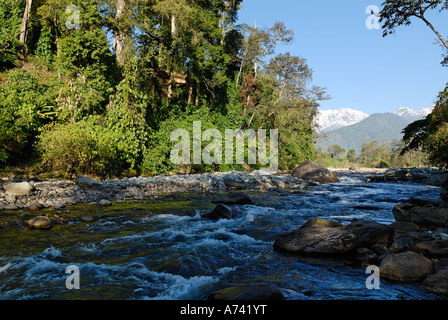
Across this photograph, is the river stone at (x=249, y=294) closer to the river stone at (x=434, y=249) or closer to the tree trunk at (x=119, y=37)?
the river stone at (x=434, y=249)

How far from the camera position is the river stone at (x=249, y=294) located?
2.54 m

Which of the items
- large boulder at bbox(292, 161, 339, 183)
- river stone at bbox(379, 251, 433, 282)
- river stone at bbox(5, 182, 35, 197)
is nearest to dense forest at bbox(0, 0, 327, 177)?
river stone at bbox(5, 182, 35, 197)

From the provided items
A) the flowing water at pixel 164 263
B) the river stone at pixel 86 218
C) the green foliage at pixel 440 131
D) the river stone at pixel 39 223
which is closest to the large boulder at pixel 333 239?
the flowing water at pixel 164 263

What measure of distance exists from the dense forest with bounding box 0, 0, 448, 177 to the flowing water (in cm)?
583

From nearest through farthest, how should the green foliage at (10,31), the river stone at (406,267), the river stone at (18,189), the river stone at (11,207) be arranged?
the river stone at (406,267)
the river stone at (11,207)
the river stone at (18,189)
the green foliage at (10,31)

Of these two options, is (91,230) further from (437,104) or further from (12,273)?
(437,104)

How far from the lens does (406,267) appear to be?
3297mm

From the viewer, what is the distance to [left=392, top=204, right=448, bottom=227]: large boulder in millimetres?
5477

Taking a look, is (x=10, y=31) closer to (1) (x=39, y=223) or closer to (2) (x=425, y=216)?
(1) (x=39, y=223)

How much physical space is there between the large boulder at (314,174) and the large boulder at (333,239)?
13.5 meters

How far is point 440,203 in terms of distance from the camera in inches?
281

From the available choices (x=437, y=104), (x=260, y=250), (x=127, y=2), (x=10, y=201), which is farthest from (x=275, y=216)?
(x=127, y=2)

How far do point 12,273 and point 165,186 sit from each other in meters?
7.46

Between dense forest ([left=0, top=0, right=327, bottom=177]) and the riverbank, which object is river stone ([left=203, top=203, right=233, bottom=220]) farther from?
dense forest ([left=0, top=0, right=327, bottom=177])
